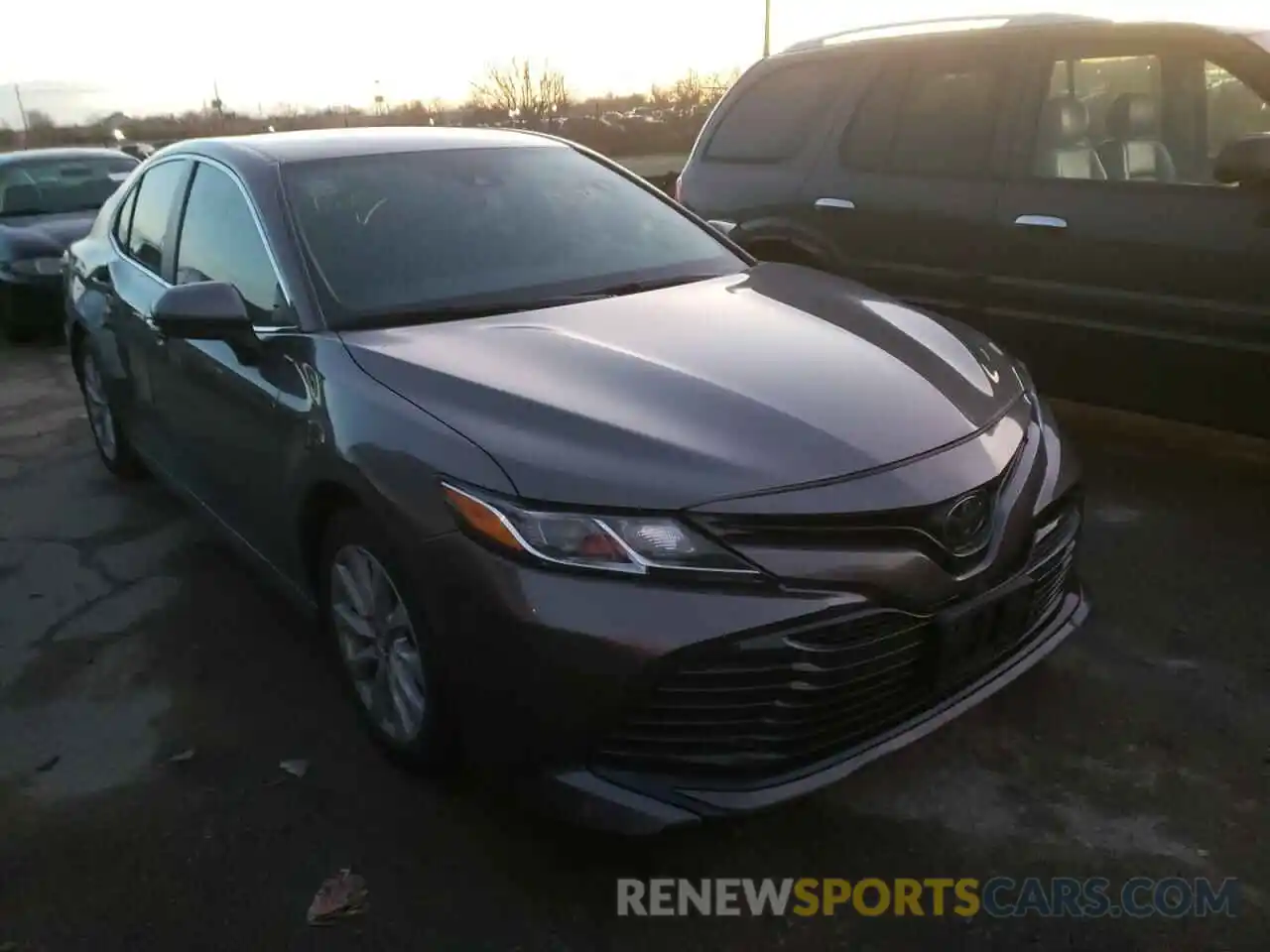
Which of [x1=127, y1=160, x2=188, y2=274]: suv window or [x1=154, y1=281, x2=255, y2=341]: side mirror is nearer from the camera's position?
[x1=154, y1=281, x2=255, y2=341]: side mirror

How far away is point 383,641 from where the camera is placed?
283 cm

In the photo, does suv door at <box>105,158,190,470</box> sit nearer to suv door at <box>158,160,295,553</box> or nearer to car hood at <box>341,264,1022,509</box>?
suv door at <box>158,160,295,553</box>

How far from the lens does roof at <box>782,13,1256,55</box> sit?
185 inches

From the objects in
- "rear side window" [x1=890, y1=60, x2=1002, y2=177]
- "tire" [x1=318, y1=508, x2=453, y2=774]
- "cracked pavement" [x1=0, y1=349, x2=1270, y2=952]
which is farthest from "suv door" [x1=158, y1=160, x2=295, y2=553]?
"rear side window" [x1=890, y1=60, x2=1002, y2=177]

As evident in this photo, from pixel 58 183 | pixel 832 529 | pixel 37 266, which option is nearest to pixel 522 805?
pixel 832 529

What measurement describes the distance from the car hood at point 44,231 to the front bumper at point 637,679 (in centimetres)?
768

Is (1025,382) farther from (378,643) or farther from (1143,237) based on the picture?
(378,643)

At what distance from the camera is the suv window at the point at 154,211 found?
165 inches

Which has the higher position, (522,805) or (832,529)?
(832,529)

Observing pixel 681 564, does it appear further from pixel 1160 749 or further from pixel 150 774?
pixel 150 774

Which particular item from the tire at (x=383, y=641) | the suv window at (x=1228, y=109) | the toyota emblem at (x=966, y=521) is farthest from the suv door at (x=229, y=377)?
the suv window at (x=1228, y=109)

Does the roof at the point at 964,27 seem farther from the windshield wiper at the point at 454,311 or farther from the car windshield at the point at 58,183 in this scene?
the car windshield at the point at 58,183

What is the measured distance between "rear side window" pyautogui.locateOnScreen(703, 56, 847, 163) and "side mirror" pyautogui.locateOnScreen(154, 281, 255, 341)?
3351 millimetres

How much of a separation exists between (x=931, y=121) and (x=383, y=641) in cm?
362
